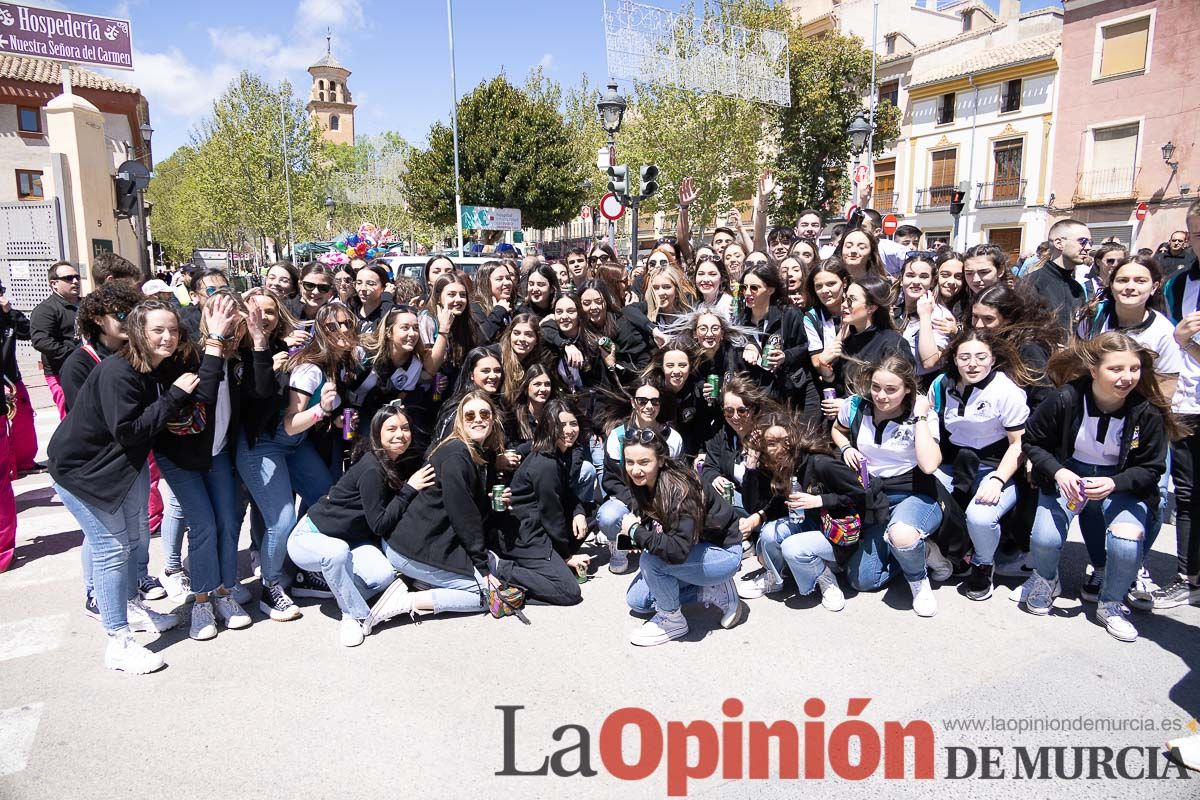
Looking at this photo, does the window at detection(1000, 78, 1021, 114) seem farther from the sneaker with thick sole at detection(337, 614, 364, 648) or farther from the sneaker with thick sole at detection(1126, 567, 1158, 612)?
the sneaker with thick sole at detection(337, 614, 364, 648)

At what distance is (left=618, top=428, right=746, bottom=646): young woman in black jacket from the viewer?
11.5 ft

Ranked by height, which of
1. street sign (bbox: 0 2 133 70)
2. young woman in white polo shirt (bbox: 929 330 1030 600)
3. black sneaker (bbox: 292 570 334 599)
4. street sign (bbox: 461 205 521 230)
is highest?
street sign (bbox: 0 2 133 70)

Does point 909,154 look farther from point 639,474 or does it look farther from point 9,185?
point 9,185

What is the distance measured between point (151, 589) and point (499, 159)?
76.4 ft

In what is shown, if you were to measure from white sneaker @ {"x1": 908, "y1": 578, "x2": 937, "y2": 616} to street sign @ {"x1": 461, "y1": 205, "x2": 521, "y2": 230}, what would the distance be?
22.0m

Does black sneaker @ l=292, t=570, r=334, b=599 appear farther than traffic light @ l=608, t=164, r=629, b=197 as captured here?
No

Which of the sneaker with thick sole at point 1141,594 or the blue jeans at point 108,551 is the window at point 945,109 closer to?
the sneaker with thick sole at point 1141,594

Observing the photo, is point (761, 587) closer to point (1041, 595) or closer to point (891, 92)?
point (1041, 595)

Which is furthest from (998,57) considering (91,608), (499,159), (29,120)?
(29,120)

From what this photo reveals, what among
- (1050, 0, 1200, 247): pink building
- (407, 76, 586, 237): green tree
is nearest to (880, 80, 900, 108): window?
(1050, 0, 1200, 247): pink building

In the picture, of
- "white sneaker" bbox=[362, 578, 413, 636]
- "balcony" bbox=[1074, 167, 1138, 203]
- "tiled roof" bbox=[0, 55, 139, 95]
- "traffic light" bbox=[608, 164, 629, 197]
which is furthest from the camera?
"tiled roof" bbox=[0, 55, 139, 95]

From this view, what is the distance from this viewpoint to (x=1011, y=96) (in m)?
26.0

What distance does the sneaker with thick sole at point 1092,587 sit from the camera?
385 centimetres

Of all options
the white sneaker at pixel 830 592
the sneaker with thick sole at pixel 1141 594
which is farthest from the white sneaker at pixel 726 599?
the sneaker with thick sole at pixel 1141 594
